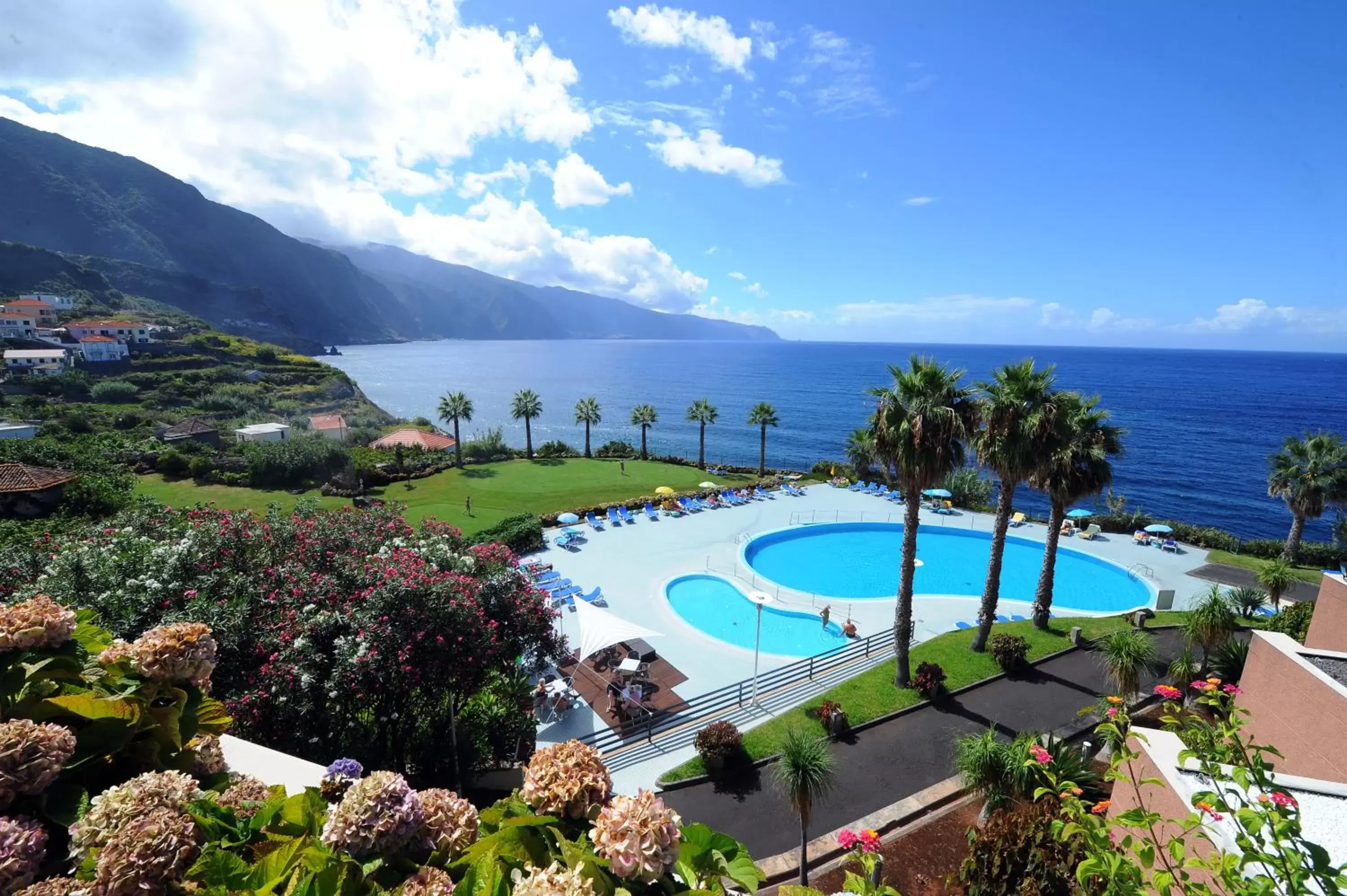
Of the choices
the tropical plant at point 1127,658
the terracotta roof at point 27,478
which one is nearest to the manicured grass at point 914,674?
the tropical plant at point 1127,658

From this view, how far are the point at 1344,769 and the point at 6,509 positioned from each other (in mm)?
38623

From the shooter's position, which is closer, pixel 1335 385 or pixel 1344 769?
pixel 1344 769

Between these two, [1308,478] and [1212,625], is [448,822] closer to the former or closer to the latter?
[1212,625]

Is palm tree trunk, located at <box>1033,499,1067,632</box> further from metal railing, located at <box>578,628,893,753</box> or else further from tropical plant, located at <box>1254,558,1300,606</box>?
tropical plant, located at <box>1254,558,1300,606</box>

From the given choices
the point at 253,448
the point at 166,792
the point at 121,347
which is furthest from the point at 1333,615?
the point at 121,347

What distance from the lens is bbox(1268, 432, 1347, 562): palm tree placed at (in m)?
24.7

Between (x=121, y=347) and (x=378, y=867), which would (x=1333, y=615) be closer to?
(x=378, y=867)

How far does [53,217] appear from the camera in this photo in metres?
179

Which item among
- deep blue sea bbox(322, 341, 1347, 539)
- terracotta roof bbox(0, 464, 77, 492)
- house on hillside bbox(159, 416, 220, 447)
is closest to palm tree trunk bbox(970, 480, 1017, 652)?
terracotta roof bbox(0, 464, 77, 492)

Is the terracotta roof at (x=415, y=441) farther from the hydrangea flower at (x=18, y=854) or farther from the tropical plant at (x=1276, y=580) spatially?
the tropical plant at (x=1276, y=580)

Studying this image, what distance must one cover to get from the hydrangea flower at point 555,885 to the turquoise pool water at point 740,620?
1765cm

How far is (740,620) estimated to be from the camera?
21.3 m

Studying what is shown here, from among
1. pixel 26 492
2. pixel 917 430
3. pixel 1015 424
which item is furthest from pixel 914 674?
pixel 26 492

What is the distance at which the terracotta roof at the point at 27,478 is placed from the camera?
22.2 meters
